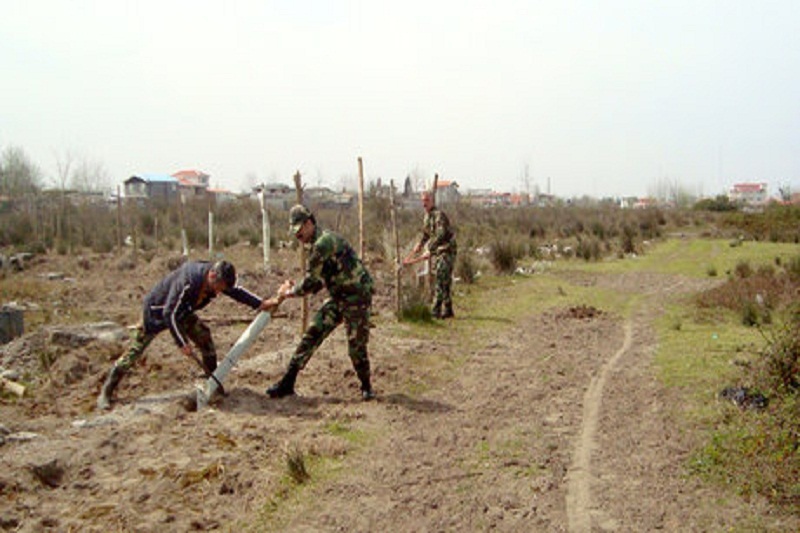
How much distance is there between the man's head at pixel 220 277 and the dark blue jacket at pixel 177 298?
0.12 m

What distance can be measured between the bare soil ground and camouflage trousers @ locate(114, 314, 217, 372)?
0.37 meters

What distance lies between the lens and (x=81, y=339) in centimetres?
885

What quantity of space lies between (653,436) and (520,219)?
1210 inches

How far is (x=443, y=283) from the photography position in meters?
11.9

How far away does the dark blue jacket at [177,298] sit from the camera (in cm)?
647

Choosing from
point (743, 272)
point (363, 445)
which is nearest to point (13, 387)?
point (363, 445)

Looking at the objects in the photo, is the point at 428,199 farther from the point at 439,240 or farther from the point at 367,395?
the point at 367,395

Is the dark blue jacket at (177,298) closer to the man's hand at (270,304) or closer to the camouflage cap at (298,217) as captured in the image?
the man's hand at (270,304)

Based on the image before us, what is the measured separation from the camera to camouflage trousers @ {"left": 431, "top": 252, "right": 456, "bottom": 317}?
11.8 m

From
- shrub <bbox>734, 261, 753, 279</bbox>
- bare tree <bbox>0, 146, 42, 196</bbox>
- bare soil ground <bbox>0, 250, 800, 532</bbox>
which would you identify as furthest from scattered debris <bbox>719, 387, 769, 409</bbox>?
bare tree <bbox>0, 146, 42, 196</bbox>

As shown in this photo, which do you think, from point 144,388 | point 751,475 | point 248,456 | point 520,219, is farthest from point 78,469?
point 520,219

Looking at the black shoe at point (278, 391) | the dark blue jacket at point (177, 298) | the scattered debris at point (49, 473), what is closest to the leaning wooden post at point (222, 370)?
the dark blue jacket at point (177, 298)

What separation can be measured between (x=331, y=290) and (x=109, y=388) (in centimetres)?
231

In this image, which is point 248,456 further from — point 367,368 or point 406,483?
point 367,368
